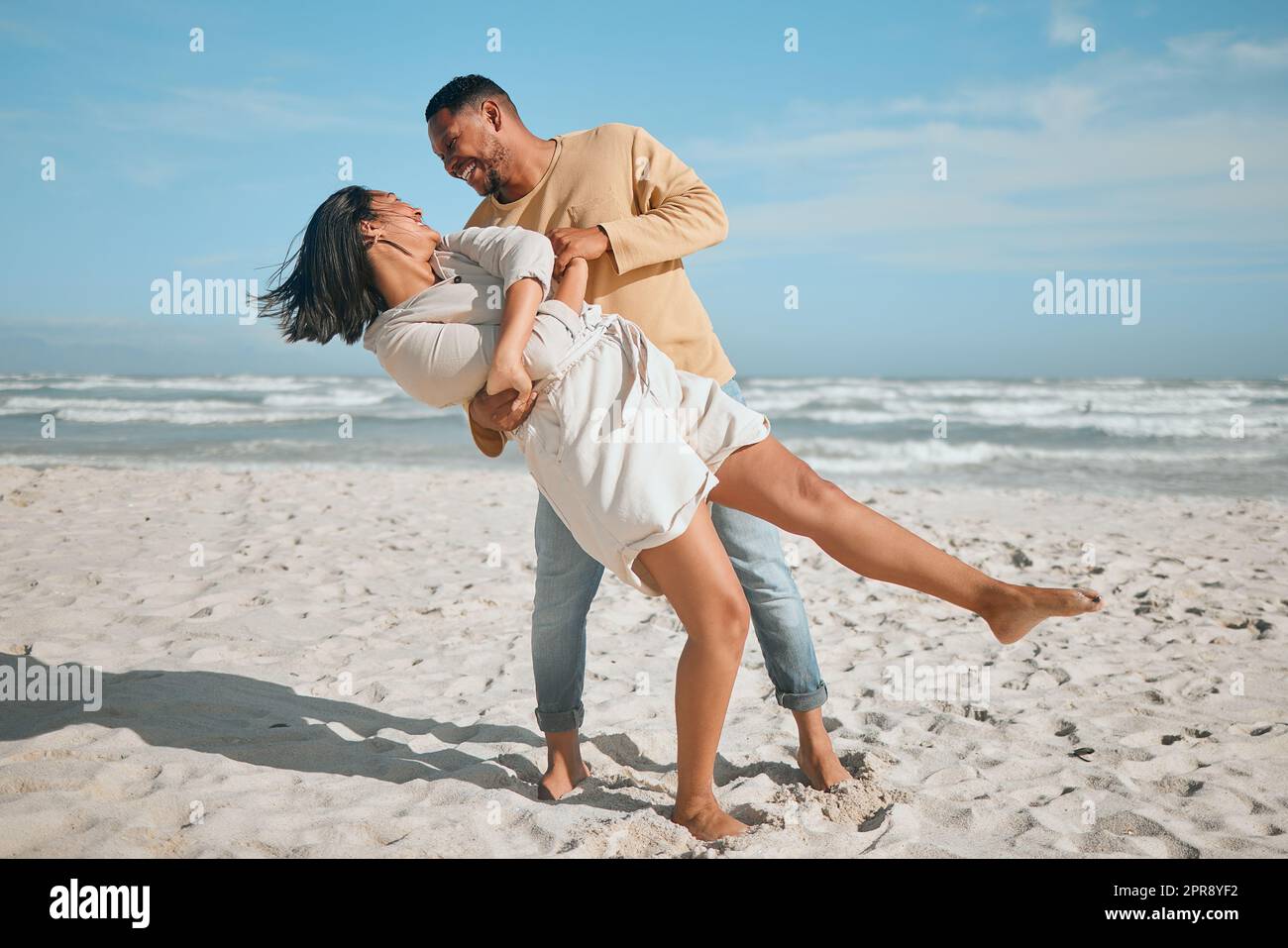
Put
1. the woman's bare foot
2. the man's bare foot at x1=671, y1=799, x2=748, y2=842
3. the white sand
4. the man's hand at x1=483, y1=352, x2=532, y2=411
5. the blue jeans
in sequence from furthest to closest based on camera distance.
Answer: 1. the woman's bare foot
2. the blue jeans
3. the white sand
4. the man's bare foot at x1=671, y1=799, x2=748, y2=842
5. the man's hand at x1=483, y1=352, x2=532, y2=411

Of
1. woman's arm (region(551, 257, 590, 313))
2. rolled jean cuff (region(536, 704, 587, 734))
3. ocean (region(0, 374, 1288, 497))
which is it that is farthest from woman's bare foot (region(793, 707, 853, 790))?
ocean (region(0, 374, 1288, 497))

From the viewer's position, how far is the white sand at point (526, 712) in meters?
2.41

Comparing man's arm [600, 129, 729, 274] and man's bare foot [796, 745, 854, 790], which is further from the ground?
man's arm [600, 129, 729, 274]

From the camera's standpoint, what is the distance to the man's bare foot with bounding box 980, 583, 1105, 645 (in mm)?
2215

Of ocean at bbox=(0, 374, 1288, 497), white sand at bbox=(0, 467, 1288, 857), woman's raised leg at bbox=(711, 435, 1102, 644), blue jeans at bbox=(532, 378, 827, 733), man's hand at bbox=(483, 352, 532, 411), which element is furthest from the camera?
ocean at bbox=(0, 374, 1288, 497)

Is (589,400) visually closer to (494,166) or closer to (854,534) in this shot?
→ (854,534)

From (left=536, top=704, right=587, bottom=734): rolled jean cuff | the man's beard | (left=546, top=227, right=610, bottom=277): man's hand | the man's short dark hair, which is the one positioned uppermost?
the man's short dark hair

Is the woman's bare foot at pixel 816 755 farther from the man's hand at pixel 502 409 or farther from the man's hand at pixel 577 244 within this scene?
the man's hand at pixel 577 244

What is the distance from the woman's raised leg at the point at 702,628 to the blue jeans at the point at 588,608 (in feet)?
1.59

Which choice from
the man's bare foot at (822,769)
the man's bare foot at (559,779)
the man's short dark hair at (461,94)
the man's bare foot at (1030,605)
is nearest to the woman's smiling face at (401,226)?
the man's short dark hair at (461,94)

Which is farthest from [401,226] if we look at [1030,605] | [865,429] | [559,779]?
[865,429]

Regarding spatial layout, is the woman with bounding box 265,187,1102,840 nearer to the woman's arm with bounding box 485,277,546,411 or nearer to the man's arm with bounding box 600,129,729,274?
the woman's arm with bounding box 485,277,546,411
